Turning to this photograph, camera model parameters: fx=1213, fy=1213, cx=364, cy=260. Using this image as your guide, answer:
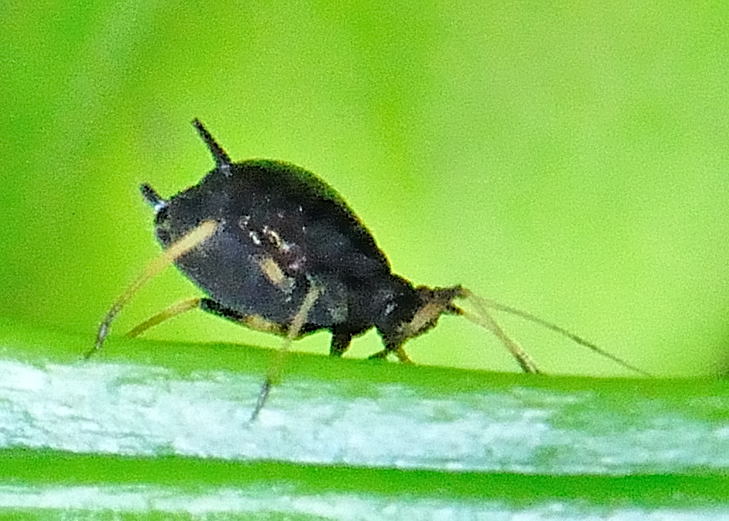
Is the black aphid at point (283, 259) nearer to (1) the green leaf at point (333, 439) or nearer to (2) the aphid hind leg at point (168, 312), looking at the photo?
(2) the aphid hind leg at point (168, 312)

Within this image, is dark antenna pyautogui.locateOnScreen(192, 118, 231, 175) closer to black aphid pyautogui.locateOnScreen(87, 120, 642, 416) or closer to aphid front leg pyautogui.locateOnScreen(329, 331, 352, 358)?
black aphid pyautogui.locateOnScreen(87, 120, 642, 416)

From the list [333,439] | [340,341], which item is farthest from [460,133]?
[333,439]

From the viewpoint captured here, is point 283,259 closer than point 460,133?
Yes

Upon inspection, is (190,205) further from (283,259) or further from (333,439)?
(333,439)

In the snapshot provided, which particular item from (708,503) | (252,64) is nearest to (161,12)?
(252,64)

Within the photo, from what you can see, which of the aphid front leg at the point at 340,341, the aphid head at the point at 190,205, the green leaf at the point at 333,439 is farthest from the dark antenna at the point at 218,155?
the green leaf at the point at 333,439

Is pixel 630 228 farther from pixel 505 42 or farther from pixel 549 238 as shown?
pixel 505 42
